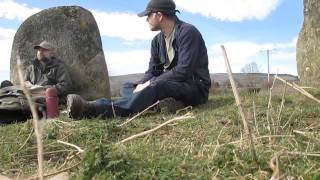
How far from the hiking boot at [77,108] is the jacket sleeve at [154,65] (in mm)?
1357

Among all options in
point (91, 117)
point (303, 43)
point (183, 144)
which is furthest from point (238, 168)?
point (303, 43)

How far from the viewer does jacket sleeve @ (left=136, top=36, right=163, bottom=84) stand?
7992 millimetres

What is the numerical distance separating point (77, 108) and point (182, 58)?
58.6 inches

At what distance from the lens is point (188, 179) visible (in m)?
3.15

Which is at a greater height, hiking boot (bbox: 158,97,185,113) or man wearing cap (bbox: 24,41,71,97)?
man wearing cap (bbox: 24,41,71,97)

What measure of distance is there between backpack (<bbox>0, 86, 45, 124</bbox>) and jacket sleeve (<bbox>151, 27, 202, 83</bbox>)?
5.56 feet

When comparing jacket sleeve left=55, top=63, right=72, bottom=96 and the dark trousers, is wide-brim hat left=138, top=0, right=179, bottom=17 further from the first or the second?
jacket sleeve left=55, top=63, right=72, bottom=96

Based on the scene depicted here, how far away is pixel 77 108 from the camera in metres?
6.60

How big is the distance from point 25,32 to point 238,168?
900 centimetres

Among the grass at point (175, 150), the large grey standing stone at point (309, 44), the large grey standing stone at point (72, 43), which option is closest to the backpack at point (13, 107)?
the grass at point (175, 150)

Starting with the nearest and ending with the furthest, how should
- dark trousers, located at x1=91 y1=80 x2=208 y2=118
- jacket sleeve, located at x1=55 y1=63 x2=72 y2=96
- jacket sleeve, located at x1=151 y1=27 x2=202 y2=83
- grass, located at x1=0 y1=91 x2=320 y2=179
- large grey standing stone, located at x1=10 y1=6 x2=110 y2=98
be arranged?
1. grass, located at x1=0 y1=91 x2=320 y2=179
2. dark trousers, located at x1=91 y1=80 x2=208 y2=118
3. jacket sleeve, located at x1=151 y1=27 x2=202 y2=83
4. jacket sleeve, located at x1=55 y1=63 x2=72 y2=96
5. large grey standing stone, located at x1=10 y1=6 x2=110 y2=98

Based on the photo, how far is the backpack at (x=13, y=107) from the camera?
7.54 metres

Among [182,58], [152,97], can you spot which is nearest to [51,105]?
[152,97]

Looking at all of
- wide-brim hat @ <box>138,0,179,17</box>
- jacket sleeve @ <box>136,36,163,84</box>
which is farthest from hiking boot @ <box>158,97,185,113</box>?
wide-brim hat @ <box>138,0,179,17</box>
